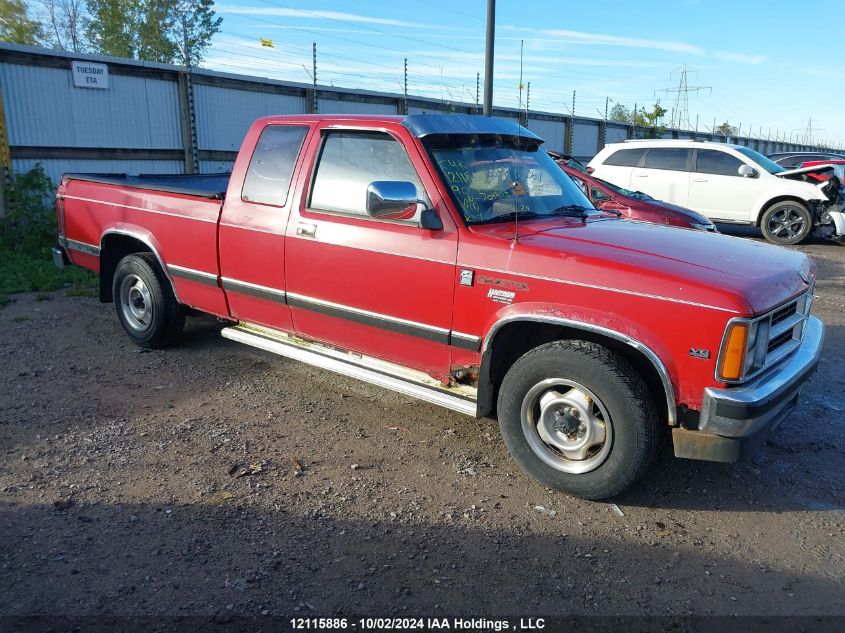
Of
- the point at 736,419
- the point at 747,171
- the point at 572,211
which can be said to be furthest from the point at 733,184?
the point at 736,419

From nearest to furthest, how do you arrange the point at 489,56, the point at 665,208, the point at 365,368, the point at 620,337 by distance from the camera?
the point at 620,337
the point at 365,368
the point at 665,208
the point at 489,56

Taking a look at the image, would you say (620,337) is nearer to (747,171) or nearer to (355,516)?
(355,516)

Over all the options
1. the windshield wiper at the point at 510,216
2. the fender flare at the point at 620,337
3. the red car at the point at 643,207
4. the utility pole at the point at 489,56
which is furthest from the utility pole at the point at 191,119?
the fender flare at the point at 620,337

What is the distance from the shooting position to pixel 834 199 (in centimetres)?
1259

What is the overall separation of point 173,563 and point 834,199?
44.2ft

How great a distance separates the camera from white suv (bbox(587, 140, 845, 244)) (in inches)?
495

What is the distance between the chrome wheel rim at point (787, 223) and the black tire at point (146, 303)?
11.5 m

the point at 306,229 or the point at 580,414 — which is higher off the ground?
the point at 306,229

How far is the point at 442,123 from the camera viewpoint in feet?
14.2

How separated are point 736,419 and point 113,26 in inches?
1643

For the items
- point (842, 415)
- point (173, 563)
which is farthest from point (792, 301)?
point (173, 563)

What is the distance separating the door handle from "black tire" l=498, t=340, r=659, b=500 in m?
1.67

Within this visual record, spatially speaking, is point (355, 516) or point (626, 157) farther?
point (626, 157)

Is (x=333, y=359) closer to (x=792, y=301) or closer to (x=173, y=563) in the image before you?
(x=173, y=563)
